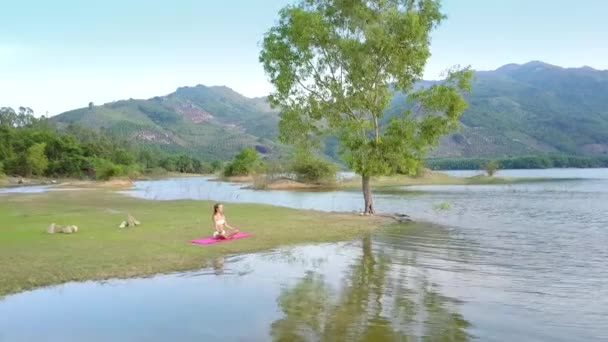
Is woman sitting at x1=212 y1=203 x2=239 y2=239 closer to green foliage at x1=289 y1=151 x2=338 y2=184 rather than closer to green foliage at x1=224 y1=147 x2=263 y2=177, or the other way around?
green foliage at x1=289 y1=151 x2=338 y2=184

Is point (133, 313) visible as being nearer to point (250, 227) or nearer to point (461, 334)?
point (461, 334)

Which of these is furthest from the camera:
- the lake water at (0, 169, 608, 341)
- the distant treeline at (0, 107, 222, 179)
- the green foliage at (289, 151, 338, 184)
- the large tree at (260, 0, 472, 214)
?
the distant treeline at (0, 107, 222, 179)

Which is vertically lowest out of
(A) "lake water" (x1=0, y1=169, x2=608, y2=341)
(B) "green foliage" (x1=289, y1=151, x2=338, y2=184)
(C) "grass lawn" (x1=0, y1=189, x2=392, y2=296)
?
(A) "lake water" (x1=0, y1=169, x2=608, y2=341)

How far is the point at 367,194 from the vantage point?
32.2 metres

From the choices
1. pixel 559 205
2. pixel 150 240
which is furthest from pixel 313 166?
pixel 150 240

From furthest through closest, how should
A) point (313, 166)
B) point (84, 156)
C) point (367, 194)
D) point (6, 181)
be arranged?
point (84, 156) < point (6, 181) < point (313, 166) < point (367, 194)

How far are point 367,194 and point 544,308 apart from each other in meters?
21.5

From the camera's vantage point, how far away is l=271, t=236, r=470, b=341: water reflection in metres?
8.97

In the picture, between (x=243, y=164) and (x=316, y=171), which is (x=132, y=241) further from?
(x=243, y=164)

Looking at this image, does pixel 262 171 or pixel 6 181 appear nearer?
pixel 262 171

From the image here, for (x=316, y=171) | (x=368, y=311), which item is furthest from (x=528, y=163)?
(x=368, y=311)

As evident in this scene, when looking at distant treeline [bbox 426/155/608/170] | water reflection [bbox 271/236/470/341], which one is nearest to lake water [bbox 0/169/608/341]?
water reflection [bbox 271/236/470/341]

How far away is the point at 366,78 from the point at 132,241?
17534 mm

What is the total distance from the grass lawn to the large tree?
475 cm
